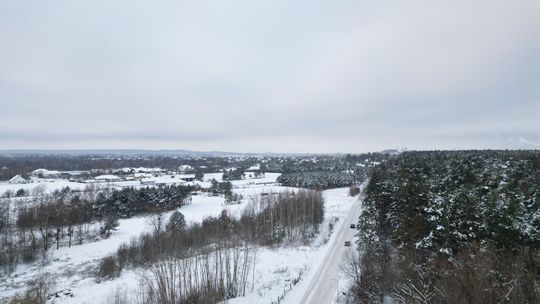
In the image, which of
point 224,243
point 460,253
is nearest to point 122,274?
point 224,243

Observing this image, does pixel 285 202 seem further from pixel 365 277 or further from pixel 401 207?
pixel 365 277

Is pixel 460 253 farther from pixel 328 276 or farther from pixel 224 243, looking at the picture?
pixel 224 243

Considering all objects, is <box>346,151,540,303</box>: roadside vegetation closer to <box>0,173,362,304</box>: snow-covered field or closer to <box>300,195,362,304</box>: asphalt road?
<box>300,195,362,304</box>: asphalt road

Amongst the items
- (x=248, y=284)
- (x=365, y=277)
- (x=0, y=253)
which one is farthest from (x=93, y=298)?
(x=365, y=277)

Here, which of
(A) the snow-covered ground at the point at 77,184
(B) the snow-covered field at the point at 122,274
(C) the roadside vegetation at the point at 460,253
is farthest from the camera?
(A) the snow-covered ground at the point at 77,184

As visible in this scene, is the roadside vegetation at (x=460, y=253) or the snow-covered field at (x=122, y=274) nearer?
the roadside vegetation at (x=460, y=253)

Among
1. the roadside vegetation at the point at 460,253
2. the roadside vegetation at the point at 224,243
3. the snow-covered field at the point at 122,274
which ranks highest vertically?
the roadside vegetation at the point at 460,253

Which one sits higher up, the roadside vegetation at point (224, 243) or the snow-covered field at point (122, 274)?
the roadside vegetation at point (224, 243)

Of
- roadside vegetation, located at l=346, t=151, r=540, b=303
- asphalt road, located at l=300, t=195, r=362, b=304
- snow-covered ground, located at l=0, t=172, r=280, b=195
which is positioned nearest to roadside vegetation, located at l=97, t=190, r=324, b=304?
asphalt road, located at l=300, t=195, r=362, b=304

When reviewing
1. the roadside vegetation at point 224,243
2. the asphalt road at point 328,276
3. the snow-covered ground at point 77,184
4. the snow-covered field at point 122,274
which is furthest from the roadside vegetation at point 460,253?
the snow-covered ground at point 77,184

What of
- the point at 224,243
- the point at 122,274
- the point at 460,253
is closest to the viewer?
the point at 460,253

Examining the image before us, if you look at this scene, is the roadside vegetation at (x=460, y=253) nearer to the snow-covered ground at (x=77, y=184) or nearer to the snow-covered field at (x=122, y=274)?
the snow-covered field at (x=122, y=274)
